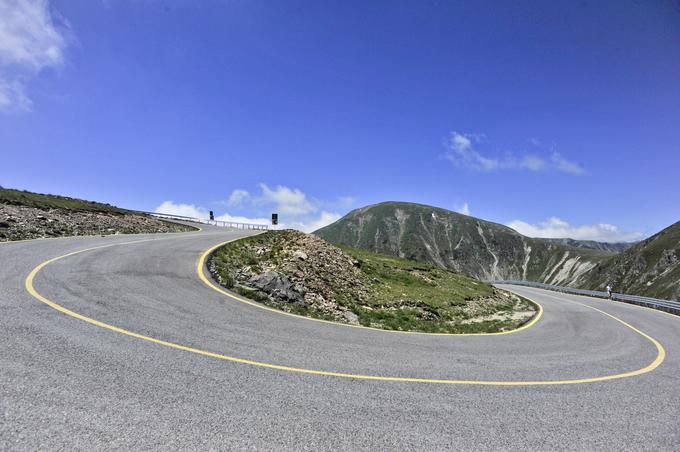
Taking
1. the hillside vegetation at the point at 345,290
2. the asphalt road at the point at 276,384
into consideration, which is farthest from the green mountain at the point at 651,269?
the asphalt road at the point at 276,384

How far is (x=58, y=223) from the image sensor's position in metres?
25.8

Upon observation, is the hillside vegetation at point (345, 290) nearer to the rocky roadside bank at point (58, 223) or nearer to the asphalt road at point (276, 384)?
the asphalt road at point (276, 384)

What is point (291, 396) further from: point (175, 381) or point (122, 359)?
point (122, 359)

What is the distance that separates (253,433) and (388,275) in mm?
21970

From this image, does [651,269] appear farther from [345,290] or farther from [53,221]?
[53,221]

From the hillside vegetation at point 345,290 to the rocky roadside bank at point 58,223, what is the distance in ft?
42.0

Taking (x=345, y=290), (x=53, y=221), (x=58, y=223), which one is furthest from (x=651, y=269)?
(x=53, y=221)

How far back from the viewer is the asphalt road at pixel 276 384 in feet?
14.3

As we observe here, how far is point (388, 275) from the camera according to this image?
2572 centimetres

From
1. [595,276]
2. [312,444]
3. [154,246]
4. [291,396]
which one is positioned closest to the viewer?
[312,444]

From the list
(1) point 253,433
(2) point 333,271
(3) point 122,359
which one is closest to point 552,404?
(1) point 253,433

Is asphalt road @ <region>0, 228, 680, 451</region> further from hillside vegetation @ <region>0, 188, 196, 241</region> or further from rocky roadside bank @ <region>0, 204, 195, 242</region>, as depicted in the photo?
hillside vegetation @ <region>0, 188, 196, 241</region>

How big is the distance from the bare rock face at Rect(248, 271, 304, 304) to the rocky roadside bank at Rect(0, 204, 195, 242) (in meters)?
15.9

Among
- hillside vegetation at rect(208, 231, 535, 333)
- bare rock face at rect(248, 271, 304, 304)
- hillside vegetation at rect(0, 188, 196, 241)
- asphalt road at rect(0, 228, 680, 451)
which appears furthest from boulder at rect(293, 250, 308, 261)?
hillside vegetation at rect(0, 188, 196, 241)
